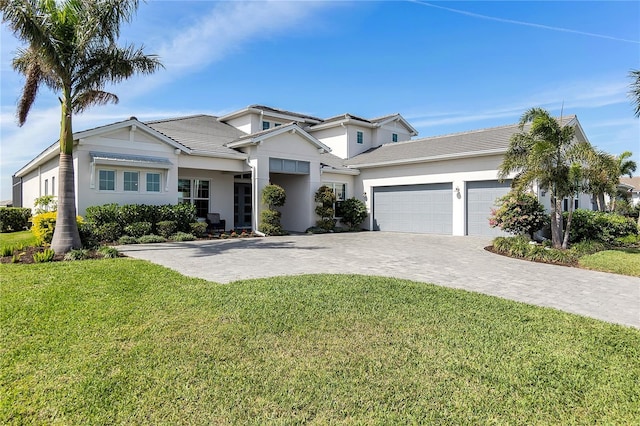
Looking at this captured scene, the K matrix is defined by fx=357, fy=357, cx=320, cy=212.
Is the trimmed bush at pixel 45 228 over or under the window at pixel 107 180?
under

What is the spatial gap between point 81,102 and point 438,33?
13.0m

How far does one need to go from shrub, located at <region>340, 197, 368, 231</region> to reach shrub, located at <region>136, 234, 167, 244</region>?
1065 centimetres

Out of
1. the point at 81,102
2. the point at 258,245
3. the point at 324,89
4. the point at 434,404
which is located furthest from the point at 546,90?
the point at 81,102

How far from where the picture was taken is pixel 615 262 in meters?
10.1

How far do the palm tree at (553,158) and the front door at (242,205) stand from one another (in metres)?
14.4

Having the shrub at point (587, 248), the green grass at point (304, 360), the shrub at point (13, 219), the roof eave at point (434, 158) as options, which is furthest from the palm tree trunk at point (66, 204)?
the shrub at point (587, 248)

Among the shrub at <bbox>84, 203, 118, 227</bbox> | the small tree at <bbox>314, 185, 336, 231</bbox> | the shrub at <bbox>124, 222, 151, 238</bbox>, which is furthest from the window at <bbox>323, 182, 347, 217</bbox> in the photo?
the shrub at <bbox>84, 203, 118, 227</bbox>

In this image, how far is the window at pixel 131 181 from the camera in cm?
1509

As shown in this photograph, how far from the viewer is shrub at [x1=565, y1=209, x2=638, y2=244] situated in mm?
14133

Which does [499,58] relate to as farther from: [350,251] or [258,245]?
[258,245]

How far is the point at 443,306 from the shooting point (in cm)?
575

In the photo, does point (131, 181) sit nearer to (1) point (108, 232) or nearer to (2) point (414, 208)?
(1) point (108, 232)

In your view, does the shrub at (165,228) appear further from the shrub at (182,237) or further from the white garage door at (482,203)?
the white garage door at (482,203)

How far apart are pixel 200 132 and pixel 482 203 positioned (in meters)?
15.7
